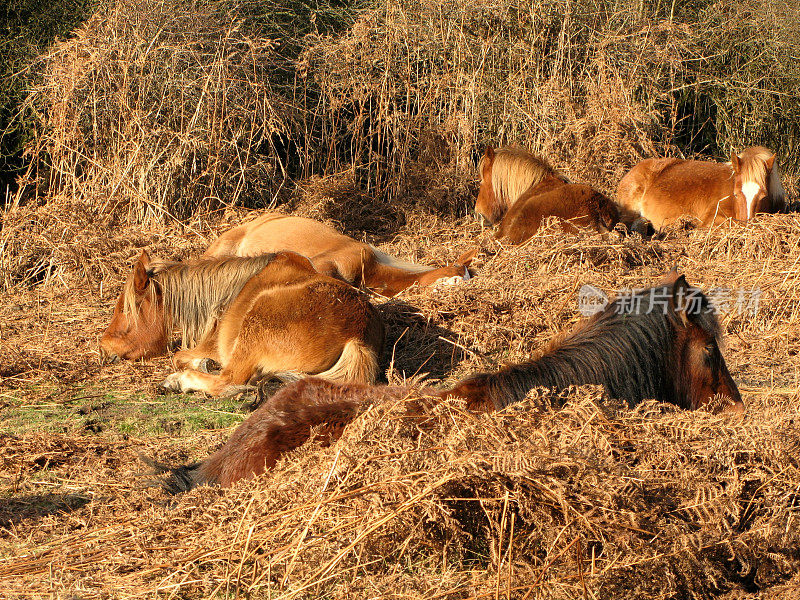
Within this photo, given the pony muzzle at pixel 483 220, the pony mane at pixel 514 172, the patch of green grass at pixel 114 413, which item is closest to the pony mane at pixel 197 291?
the patch of green grass at pixel 114 413

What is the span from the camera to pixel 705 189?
33.2ft

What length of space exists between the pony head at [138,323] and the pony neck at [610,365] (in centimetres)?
361

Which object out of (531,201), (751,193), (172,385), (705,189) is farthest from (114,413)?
(705,189)

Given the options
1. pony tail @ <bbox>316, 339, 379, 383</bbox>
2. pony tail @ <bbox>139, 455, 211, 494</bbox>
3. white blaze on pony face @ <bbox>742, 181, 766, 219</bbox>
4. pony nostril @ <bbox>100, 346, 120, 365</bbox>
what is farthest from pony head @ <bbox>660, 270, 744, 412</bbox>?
white blaze on pony face @ <bbox>742, 181, 766, 219</bbox>

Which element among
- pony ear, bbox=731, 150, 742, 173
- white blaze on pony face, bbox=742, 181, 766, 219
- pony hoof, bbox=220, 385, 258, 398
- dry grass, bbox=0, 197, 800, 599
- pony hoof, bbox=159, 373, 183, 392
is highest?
dry grass, bbox=0, 197, 800, 599

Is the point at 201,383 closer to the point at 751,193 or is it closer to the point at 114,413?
the point at 114,413

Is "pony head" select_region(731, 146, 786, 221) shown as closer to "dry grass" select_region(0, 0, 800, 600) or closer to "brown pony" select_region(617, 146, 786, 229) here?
"brown pony" select_region(617, 146, 786, 229)

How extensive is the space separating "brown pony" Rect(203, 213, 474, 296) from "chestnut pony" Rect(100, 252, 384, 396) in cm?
110

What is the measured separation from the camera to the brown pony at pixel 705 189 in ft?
31.0

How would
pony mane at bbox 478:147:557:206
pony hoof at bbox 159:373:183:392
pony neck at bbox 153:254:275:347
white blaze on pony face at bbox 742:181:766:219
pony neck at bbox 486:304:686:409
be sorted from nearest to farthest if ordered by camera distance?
1. pony neck at bbox 486:304:686:409
2. pony hoof at bbox 159:373:183:392
3. pony neck at bbox 153:254:275:347
4. white blaze on pony face at bbox 742:181:766:219
5. pony mane at bbox 478:147:557:206

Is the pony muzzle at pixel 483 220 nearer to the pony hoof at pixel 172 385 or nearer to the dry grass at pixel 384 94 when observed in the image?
the dry grass at pixel 384 94

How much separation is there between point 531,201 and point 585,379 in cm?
578

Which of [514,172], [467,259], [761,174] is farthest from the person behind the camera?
[514,172]

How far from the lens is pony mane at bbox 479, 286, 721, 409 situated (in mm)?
3342
